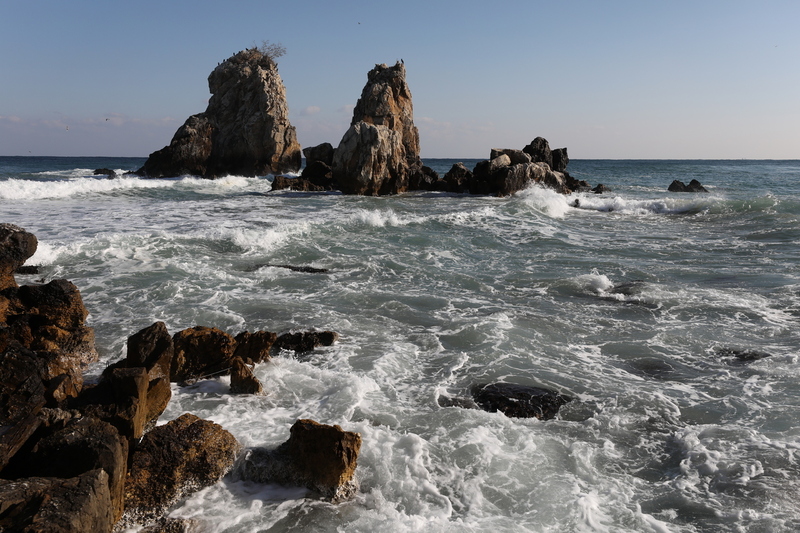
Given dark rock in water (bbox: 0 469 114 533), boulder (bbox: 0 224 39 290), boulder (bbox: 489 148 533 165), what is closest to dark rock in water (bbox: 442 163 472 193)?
boulder (bbox: 489 148 533 165)

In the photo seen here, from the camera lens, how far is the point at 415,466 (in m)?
4.44

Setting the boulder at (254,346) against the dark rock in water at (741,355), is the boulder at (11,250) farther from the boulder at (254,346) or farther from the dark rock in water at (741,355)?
the dark rock in water at (741,355)

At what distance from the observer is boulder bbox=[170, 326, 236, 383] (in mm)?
5883

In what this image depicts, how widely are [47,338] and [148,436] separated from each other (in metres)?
2.88

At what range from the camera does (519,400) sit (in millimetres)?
5680

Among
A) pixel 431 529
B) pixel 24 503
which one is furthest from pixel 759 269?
pixel 24 503

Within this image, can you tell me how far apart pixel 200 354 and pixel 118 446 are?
250 cm

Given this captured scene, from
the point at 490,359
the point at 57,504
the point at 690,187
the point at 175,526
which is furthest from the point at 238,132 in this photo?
the point at 57,504

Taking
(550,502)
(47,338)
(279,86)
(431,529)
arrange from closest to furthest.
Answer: (431,529) → (550,502) → (47,338) → (279,86)

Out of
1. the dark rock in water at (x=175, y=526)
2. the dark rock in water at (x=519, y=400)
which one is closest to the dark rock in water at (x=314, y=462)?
the dark rock in water at (x=175, y=526)

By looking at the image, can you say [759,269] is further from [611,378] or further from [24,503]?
[24,503]

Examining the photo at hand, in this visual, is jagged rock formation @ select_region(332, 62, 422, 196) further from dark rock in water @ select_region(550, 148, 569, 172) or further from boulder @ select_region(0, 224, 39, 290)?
boulder @ select_region(0, 224, 39, 290)

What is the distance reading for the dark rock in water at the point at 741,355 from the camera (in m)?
6.78

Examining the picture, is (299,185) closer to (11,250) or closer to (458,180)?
(458,180)
